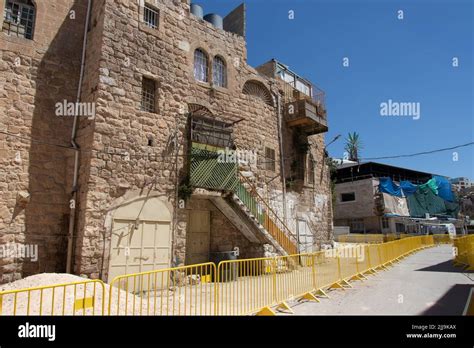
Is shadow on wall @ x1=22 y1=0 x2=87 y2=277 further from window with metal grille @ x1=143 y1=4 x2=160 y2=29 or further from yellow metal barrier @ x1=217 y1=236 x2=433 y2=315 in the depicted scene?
yellow metal barrier @ x1=217 y1=236 x2=433 y2=315

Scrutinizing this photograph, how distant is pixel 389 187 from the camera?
36562 millimetres

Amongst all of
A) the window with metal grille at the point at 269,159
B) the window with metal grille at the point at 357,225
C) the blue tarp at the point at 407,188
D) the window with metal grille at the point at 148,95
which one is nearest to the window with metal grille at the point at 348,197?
the window with metal grille at the point at 357,225

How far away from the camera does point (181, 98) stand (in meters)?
12.7

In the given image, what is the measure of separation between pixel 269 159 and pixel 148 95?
7.05 m

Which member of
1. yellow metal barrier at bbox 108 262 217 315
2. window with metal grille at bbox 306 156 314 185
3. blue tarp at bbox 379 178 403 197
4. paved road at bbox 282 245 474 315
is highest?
blue tarp at bbox 379 178 403 197

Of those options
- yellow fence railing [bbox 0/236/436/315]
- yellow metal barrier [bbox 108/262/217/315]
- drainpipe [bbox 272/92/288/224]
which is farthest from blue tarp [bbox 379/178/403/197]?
yellow metal barrier [bbox 108/262/217/315]

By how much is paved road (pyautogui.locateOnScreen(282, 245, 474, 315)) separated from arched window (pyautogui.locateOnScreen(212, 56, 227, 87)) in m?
9.71

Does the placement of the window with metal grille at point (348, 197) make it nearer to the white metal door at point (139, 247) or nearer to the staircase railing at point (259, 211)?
the staircase railing at point (259, 211)

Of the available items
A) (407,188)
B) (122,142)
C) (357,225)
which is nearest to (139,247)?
(122,142)

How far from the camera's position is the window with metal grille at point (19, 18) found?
33.4ft

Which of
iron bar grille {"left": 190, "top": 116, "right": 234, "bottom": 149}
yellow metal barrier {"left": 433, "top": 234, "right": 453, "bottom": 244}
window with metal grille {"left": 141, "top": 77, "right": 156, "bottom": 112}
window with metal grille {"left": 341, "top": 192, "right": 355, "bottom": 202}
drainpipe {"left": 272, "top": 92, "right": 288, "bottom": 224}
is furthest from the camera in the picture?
window with metal grille {"left": 341, "top": 192, "right": 355, "bottom": 202}

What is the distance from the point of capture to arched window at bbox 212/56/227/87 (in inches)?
572
